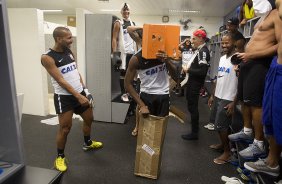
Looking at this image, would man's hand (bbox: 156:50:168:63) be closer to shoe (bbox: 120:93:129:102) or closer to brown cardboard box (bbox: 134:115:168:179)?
brown cardboard box (bbox: 134:115:168:179)

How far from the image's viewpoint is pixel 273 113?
5.05 feet

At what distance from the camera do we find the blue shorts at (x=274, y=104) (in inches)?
58.9

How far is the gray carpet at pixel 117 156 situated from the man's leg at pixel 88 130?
0.28ft

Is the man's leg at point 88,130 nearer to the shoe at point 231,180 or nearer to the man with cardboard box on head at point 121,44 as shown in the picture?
the man with cardboard box on head at point 121,44

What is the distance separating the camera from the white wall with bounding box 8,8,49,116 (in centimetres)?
400

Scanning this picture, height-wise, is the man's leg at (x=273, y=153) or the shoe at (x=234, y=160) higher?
the man's leg at (x=273, y=153)

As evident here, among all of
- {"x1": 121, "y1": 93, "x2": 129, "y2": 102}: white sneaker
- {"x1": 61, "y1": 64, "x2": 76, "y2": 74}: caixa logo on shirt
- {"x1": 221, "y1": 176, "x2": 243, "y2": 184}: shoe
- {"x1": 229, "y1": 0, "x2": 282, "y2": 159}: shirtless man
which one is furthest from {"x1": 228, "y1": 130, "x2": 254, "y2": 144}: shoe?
{"x1": 121, "y1": 93, "x2": 129, "y2": 102}: white sneaker

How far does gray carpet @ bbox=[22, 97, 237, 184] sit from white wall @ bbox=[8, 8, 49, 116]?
A: 458 mm

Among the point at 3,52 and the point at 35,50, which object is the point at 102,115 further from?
the point at 3,52

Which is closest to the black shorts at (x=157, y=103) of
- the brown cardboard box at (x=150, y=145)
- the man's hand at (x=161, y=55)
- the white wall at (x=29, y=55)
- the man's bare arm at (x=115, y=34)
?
the brown cardboard box at (x=150, y=145)

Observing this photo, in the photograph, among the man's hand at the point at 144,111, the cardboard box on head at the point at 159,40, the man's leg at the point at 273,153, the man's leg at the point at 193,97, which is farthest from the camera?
the man's leg at the point at 193,97

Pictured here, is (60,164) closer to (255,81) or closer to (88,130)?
(88,130)

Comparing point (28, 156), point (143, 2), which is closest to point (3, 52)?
point (28, 156)

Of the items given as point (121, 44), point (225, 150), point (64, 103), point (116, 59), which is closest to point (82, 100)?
point (64, 103)
